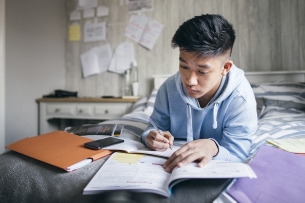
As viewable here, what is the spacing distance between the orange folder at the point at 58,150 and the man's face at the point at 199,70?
340 millimetres

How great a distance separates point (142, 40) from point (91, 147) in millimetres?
1722

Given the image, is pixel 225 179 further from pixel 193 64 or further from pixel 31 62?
pixel 31 62

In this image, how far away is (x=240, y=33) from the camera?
78.0 inches

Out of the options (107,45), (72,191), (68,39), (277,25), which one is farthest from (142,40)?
(72,191)

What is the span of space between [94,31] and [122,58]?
461 mm

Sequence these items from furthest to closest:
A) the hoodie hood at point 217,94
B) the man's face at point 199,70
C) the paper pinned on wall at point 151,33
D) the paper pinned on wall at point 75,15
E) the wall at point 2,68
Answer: the paper pinned on wall at point 75,15, the paper pinned on wall at point 151,33, the wall at point 2,68, the hoodie hood at point 217,94, the man's face at point 199,70

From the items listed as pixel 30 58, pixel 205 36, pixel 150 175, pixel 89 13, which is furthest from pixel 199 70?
pixel 89 13

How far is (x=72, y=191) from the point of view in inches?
20.4

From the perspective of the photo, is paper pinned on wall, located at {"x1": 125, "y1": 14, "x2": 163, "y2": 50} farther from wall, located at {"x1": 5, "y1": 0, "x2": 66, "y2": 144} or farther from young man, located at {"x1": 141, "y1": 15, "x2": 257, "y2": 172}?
young man, located at {"x1": 141, "y1": 15, "x2": 257, "y2": 172}

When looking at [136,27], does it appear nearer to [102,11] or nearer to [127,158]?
[102,11]

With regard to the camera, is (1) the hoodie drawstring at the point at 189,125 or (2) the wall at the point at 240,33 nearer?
(1) the hoodie drawstring at the point at 189,125

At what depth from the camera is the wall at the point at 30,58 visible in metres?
1.79

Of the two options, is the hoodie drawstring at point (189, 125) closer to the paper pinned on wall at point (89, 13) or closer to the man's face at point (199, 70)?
the man's face at point (199, 70)

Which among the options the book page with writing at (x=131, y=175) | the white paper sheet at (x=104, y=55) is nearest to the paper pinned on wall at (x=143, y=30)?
the white paper sheet at (x=104, y=55)
